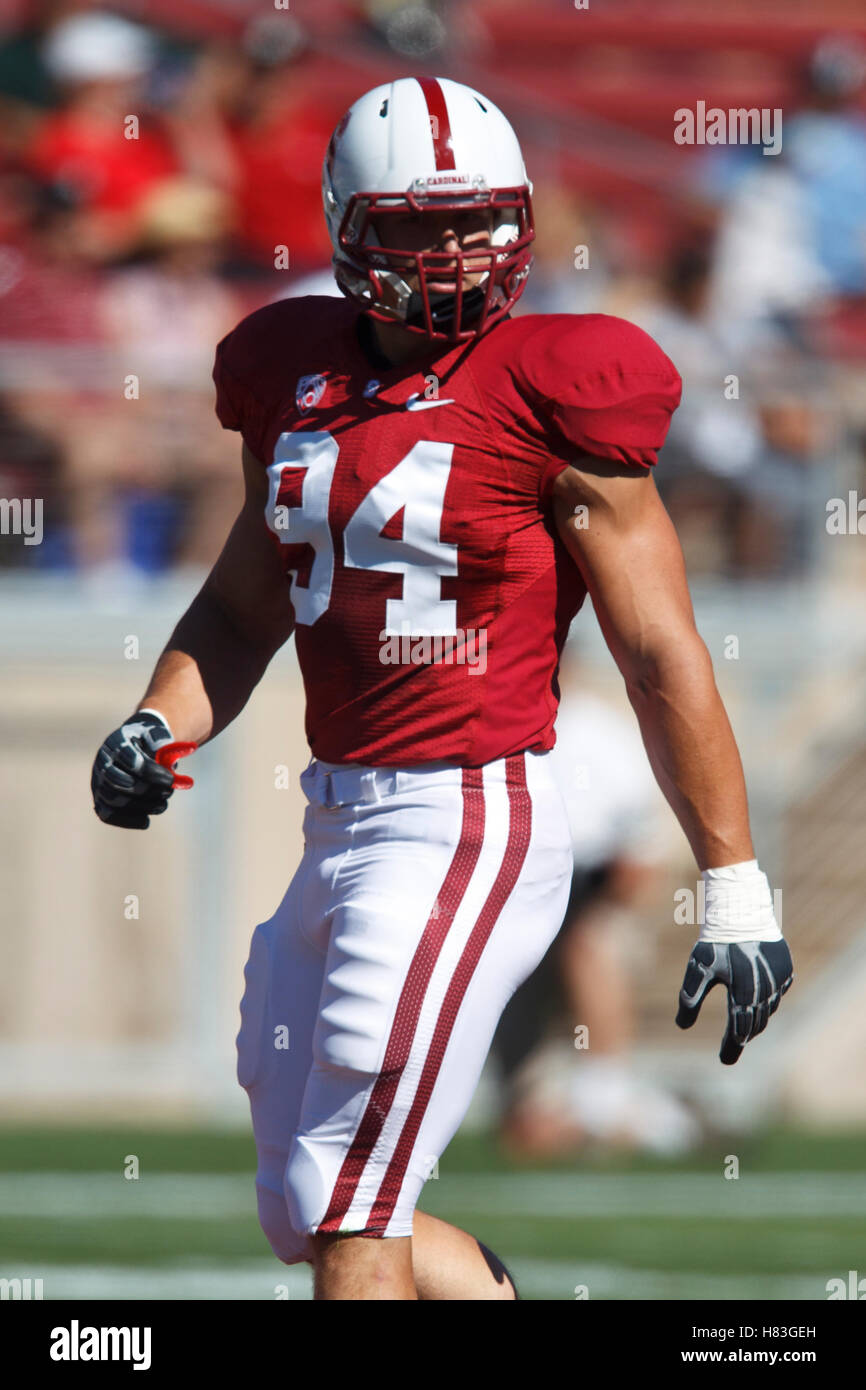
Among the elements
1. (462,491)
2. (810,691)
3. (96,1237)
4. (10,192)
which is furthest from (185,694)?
(10,192)

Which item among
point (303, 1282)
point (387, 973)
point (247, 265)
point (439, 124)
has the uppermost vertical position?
→ point (247, 265)

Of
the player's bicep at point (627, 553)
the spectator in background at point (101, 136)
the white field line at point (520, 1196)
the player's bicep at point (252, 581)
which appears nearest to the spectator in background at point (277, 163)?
the spectator in background at point (101, 136)

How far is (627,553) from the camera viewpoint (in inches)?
109

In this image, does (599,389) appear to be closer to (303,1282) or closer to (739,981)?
(739,981)

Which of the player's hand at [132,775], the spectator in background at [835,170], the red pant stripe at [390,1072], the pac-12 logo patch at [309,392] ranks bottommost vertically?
the red pant stripe at [390,1072]

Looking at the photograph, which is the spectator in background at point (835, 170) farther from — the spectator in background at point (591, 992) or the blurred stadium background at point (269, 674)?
the spectator in background at point (591, 992)

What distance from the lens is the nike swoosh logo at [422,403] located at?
2.78 meters

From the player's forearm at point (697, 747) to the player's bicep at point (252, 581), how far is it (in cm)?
64

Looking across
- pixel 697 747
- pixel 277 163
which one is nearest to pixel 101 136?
pixel 277 163

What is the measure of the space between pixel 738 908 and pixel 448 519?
2.15 feet

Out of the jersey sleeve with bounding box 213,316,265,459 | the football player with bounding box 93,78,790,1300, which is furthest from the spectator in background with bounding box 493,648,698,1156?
the football player with bounding box 93,78,790,1300

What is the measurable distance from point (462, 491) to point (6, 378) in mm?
4677

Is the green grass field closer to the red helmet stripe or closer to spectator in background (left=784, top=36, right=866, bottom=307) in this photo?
the red helmet stripe

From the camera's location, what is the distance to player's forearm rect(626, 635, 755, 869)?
2760 millimetres
